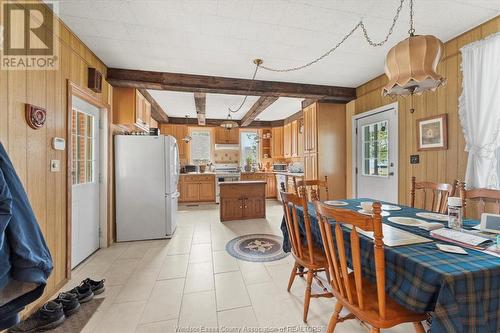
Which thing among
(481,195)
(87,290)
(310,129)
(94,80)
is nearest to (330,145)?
(310,129)

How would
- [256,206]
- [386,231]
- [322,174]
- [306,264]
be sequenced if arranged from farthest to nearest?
1. [256,206]
2. [322,174]
3. [306,264]
4. [386,231]

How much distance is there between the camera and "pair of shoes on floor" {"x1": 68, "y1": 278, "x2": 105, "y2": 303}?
188 centimetres

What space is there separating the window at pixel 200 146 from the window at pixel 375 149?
4.70m

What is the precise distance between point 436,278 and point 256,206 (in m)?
3.76

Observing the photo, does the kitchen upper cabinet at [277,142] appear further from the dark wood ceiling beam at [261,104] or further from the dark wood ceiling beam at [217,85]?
the dark wood ceiling beam at [217,85]

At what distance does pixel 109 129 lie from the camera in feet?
10.3

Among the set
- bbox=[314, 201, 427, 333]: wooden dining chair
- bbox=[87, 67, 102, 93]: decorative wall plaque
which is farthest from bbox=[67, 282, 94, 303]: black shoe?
bbox=[87, 67, 102, 93]: decorative wall plaque

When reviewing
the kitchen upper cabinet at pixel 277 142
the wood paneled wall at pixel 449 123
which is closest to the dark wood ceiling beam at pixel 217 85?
the wood paneled wall at pixel 449 123

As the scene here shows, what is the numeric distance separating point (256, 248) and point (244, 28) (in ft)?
8.76

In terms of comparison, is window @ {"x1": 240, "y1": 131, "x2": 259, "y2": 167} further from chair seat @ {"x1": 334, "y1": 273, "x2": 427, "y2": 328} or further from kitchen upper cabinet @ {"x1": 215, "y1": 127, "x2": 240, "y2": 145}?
chair seat @ {"x1": 334, "y1": 273, "x2": 427, "y2": 328}

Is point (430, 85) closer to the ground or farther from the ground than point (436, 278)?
farther from the ground

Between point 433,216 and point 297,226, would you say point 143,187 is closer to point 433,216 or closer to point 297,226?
point 297,226

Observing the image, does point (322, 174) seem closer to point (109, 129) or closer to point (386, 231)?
point (386, 231)

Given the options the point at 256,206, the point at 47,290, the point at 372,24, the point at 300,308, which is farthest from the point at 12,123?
the point at 256,206
